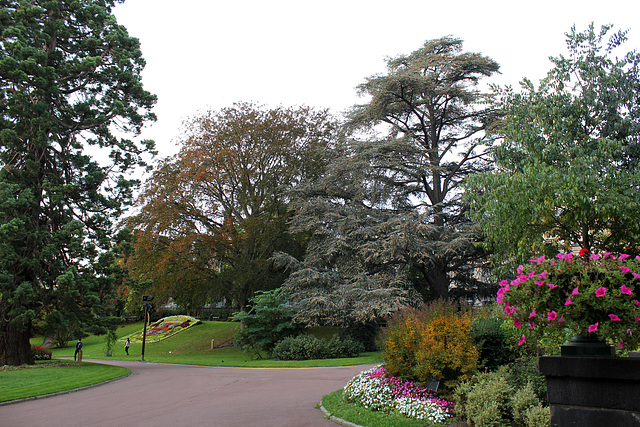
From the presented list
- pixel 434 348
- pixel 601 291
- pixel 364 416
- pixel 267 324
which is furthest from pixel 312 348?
pixel 601 291

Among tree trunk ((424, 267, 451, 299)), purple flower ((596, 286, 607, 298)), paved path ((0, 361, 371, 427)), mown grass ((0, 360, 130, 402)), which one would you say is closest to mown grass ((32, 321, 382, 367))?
tree trunk ((424, 267, 451, 299))

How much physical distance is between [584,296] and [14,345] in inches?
880

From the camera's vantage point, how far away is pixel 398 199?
2705 cm

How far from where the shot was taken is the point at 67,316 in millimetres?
19578

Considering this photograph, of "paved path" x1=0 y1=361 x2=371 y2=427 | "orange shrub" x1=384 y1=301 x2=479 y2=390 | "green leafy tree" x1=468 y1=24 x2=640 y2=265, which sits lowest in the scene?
"paved path" x1=0 y1=361 x2=371 y2=427

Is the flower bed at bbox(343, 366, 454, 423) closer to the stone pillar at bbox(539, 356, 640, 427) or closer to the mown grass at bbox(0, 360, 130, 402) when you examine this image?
the stone pillar at bbox(539, 356, 640, 427)

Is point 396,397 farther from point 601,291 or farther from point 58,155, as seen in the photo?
point 58,155

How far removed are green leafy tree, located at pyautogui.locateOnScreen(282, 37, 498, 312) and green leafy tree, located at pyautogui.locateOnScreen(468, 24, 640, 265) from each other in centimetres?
609

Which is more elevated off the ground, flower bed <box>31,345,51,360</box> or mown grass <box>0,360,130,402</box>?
mown grass <box>0,360,130,402</box>

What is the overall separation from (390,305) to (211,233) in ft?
47.3

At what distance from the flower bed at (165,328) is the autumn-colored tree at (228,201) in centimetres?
1200

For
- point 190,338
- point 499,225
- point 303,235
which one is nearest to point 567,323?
point 499,225

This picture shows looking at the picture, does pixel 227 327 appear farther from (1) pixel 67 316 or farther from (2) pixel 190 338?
(1) pixel 67 316

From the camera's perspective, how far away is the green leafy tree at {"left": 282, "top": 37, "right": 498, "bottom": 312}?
23031mm
